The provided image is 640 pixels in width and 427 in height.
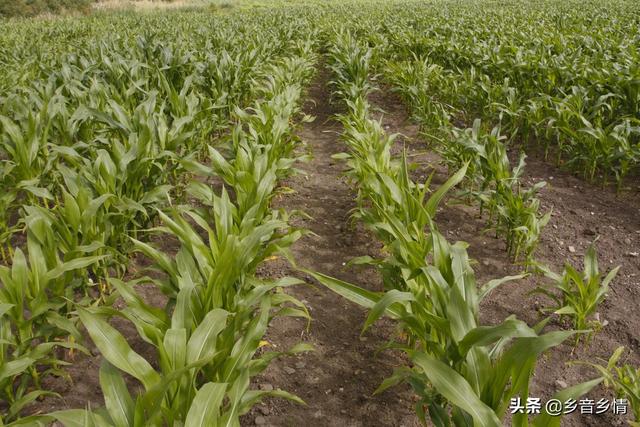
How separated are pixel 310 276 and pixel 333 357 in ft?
2.64

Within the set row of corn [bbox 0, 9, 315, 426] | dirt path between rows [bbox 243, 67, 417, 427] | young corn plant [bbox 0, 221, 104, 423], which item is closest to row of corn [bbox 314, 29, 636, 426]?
dirt path between rows [bbox 243, 67, 417, 427]

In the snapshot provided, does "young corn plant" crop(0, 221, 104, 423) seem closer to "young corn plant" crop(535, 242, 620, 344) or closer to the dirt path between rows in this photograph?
the dirt path between rows

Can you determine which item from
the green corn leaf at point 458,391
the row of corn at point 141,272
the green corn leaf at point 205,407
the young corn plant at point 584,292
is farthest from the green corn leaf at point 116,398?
the young corn plant at point 584,292

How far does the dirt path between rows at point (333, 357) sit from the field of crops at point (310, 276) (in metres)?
0.01

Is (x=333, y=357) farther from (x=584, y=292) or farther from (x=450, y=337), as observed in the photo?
(x=584, y=292)

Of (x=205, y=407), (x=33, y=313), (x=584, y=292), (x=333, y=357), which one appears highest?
(x=205, y=407)

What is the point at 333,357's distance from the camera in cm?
253

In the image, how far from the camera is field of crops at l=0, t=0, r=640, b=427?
63.7 inches

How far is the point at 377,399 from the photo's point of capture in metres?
2.25

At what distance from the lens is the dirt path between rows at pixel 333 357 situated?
2182 mm

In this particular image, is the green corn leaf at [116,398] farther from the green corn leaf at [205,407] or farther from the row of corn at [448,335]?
the row of corn at [448,335]

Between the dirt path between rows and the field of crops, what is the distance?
0.01 metres

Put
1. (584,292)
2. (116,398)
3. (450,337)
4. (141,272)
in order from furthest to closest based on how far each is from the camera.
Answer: (141,272), (584,292), (450,337), (116,398)

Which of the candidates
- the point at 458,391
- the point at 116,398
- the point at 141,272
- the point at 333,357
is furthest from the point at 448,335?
the point at 141,272
